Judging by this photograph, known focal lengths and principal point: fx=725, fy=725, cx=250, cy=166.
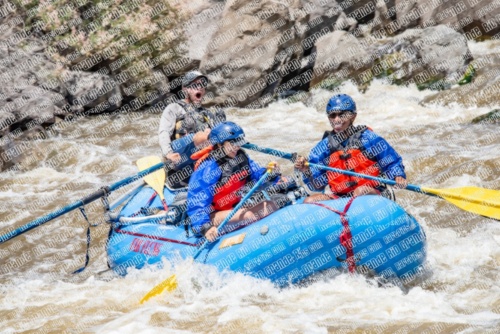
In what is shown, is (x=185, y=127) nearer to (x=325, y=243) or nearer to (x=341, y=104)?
(x=341, y=104)

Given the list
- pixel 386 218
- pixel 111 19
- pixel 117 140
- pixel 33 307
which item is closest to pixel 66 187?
pixel 117 140

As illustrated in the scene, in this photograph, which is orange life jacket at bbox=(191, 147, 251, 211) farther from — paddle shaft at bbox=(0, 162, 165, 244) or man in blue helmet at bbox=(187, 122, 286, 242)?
paddle shaft at bbox=(0, 162, 165, 244)

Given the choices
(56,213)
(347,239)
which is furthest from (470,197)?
(56,213)

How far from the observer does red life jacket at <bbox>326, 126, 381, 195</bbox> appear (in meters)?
→ 5.35

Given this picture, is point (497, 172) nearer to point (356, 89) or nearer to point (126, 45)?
point (356, 89)

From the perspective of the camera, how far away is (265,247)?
4938 millimetres

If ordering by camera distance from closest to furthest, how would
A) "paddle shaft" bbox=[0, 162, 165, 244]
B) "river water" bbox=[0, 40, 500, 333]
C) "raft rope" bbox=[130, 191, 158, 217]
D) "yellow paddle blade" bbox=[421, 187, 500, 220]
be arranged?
1. "river water" bbox=[0, 40, 500, 333]
2. "yellow paddle blade" bbox=[421, 187, 500, 220]
3. "paddle shaft" bbox=[0, 162, 165, 244]
4. "raft rope" bbox=[130, 191, 158, 217]

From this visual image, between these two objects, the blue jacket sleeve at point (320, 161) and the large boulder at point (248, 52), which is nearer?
the blue jacket sleeve at point (320, 161)

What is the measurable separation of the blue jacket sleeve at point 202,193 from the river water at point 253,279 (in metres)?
0.36

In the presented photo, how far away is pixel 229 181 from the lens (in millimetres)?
5445

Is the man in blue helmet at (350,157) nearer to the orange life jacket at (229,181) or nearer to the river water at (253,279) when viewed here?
the orange life jacket at (229,181)

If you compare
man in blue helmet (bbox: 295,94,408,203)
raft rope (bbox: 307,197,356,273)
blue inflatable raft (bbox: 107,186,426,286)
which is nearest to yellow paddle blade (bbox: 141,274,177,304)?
blue inflatable raft (bbox: 107,186,426,286)

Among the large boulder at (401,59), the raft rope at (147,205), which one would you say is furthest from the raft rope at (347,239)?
the large boulder at (401,59)

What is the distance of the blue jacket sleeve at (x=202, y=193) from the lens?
5320 millimetres
